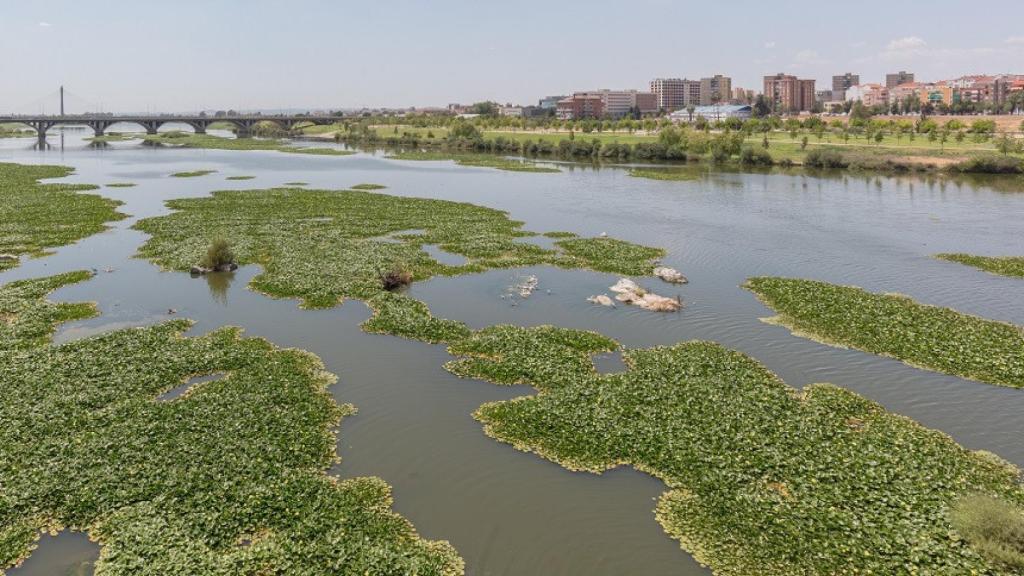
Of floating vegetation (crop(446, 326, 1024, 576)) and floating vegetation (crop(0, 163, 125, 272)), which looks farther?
floating vegetation (crop(0, 163, 125, 272))

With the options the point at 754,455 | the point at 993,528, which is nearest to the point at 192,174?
the point at 754,455

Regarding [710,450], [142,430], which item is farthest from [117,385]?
[710,450]

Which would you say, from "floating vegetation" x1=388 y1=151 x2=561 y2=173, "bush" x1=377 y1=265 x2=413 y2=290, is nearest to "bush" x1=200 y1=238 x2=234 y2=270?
"bush" x1=377 y1=265 x2=413 y2=290

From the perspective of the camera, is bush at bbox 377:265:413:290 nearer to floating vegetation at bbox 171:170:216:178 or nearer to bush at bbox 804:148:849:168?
floating vegetation at bbox 171:170:216:178

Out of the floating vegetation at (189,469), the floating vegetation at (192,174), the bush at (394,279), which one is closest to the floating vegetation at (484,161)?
the floating vegetation at (192,174)

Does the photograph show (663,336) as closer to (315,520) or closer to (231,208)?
(315,520)

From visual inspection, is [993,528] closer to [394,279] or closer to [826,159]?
[394,279]
